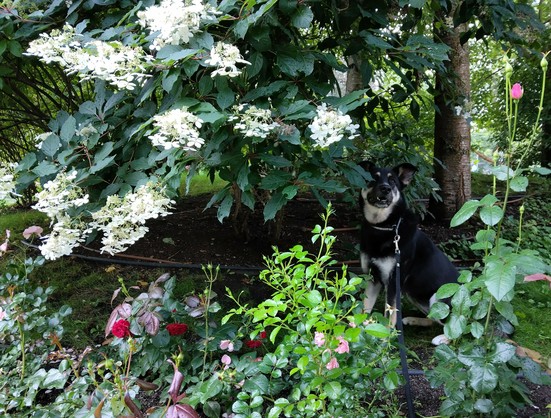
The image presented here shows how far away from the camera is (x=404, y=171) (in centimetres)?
302

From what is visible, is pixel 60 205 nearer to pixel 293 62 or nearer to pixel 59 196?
pixel 59 196

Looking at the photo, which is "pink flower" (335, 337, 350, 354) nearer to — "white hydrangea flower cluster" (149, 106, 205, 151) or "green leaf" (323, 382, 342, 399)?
"green leaf" (323, 382, 342, 399)

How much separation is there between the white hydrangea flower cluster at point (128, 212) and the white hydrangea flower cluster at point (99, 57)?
0.43 meters

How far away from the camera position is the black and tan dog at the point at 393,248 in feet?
9.33

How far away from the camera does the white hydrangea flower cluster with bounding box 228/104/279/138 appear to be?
1762 mm

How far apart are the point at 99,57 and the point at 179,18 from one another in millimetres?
393

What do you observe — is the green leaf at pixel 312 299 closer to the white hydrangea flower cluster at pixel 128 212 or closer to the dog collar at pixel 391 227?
the white hydrangea flower cluster at pixel 128 212

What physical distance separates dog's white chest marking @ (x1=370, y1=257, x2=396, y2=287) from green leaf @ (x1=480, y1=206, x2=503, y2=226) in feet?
4.71

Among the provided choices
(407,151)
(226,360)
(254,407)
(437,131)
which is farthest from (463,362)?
A: (437,131)

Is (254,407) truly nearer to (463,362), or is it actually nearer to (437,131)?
(463,362)

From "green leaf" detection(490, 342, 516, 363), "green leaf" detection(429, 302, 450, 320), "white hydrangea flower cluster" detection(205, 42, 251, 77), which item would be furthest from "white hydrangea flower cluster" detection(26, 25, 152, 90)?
"green leaf" detection(490, 342, 516, 363)

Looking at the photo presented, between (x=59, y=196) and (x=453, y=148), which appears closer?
(x=59, y=196)

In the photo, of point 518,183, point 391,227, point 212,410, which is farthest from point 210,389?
point 391,227

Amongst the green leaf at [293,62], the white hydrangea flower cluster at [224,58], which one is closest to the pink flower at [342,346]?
the white hydrangea flower cluster at [224,58]
